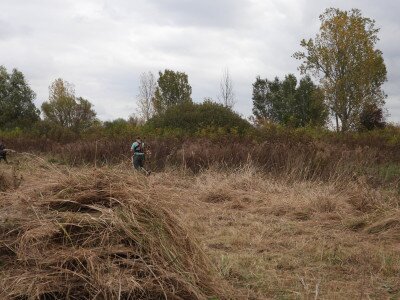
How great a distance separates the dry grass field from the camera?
3109mm

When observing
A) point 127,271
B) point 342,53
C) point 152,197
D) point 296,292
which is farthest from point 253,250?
point 342,53

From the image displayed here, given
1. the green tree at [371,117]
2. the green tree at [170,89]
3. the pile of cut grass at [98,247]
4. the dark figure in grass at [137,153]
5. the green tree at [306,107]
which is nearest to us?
the pile of cut grass at [98,247]

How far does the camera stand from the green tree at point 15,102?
32.6m

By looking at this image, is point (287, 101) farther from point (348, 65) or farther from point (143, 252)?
point (143, 252)

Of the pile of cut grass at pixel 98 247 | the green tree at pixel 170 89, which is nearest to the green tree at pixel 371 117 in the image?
the green tree at pixel 170 89

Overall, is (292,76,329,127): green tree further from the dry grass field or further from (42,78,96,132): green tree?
the dry grass field

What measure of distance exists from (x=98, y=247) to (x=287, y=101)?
118 ft

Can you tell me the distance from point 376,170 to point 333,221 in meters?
3.68

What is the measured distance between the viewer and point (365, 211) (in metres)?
7.43

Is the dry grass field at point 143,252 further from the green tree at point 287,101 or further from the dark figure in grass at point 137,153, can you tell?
the green tree at point 287,101

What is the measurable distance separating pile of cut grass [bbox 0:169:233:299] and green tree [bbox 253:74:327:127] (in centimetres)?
3015

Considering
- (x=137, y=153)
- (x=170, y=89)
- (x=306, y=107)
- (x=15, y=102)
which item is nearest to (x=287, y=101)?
(x=306, y=107)

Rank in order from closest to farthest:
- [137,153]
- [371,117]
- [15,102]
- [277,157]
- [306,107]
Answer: [277,157] → [137,153] → [371,117] → [15,102] → [306,107]

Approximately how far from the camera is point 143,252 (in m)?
3.32
